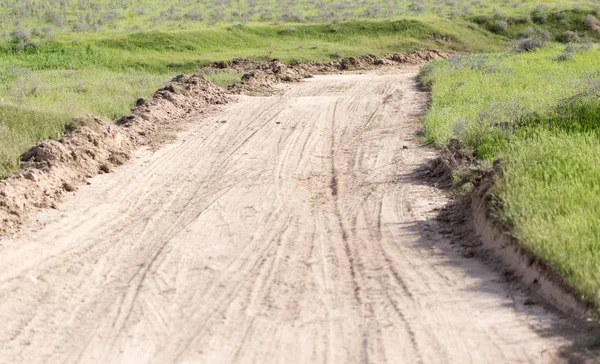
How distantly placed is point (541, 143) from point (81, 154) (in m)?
6.87

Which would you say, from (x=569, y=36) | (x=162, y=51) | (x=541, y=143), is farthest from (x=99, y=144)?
(x=569, y=36)

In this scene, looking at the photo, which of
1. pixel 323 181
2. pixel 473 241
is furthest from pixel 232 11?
pixel 473 241

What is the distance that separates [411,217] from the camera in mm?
9914

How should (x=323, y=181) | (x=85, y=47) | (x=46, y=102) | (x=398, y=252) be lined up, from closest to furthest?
(x=398, y=252) → (x=323, y=181) → (x=46, y=102) → (x=85, y=47)

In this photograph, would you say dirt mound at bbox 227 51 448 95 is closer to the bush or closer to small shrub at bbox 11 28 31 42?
small shrub at bbox 11 28 31 42

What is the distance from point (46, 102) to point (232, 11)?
33.2 metres

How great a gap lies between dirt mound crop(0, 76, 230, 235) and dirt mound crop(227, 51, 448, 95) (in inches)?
176

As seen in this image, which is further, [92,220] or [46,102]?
[46,102]

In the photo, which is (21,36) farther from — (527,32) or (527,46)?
(527,32)

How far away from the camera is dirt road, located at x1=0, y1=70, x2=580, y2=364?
6.34 metres

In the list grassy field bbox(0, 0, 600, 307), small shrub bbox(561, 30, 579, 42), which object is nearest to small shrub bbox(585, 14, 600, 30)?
grassy field bbox(0, 0, 600, 307)

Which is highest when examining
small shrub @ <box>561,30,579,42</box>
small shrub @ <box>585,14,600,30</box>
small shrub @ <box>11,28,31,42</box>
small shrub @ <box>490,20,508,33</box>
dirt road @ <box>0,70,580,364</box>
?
small shrub @ <box>585,14,600,30</box>

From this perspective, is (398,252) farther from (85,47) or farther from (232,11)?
(232,11)

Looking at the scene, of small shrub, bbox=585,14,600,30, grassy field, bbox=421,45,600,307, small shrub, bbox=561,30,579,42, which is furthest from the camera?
small shrub, bbox=585,14,600,30
